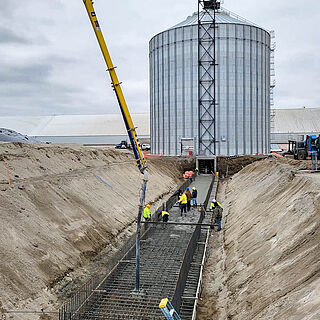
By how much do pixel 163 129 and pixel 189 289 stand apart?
32.6 metres

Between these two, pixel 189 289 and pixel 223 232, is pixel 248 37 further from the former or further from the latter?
pixel 189 289

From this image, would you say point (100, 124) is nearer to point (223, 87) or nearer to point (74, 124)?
point (74, 124)

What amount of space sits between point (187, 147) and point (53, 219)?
27984mm

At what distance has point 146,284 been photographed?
1042 centimetres

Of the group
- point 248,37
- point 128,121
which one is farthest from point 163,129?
point 128,121

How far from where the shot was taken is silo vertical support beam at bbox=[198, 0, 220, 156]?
38.8 metres

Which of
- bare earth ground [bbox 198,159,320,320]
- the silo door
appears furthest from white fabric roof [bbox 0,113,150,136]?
bare earth ground [bbox 198,159,320,320]

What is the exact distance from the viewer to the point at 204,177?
37531 millimetres

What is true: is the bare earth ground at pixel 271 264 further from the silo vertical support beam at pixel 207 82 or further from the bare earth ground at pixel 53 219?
the silo vertical support beam at pixel 207 82

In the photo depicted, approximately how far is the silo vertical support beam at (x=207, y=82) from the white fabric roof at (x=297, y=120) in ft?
125

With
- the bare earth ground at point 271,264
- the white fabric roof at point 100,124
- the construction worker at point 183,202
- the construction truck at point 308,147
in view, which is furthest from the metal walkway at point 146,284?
the white fabric roof at point 100,124

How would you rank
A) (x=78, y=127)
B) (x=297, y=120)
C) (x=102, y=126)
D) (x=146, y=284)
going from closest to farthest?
(x=146, y=284), (x=297, y=120), (x=102, y=126), (x=78, y=127)

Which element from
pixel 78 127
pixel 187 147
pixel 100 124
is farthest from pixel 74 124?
pixel 187 147

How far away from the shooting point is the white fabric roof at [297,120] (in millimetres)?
73188
